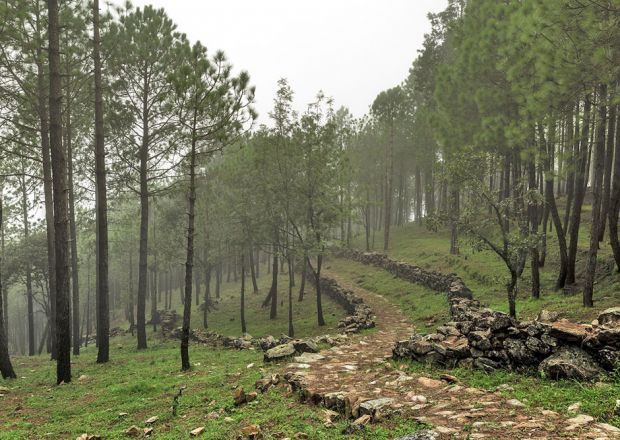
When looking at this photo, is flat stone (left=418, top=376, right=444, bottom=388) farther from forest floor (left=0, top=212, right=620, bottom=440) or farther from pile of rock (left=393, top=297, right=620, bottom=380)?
pile of rock (left=393, top=297, right=620, bottom=380)

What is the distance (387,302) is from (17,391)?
18616 millimetres

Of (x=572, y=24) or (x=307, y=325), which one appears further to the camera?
(x=307, y=325)

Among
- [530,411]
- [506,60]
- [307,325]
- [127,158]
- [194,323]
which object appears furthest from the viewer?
[194,323]

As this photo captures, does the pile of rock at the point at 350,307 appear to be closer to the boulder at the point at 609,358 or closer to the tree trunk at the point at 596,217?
the tree trunk at the point at 596,217

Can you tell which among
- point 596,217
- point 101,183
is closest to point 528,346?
point 596,217

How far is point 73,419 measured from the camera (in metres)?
9.44

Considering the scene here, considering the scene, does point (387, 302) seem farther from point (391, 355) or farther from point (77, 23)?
point (77, 23)

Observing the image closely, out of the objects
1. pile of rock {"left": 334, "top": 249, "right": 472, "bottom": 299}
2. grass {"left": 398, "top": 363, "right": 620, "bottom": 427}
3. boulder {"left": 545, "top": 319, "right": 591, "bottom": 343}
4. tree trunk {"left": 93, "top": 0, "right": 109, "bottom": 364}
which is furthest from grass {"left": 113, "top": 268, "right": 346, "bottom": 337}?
boulder {"left": 545, "top": 319, "right": 591, "bottom": 343}

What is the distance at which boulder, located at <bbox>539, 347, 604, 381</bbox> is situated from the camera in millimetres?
7179

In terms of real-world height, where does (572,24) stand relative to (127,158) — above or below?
above

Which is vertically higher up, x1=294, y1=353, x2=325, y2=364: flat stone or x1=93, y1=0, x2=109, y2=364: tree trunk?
x1=93, y1=0, x2=109, y2=364: tree trunk

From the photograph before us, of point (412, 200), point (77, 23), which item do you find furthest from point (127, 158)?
point (412, 200)

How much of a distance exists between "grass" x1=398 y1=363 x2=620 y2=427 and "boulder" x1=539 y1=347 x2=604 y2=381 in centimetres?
19

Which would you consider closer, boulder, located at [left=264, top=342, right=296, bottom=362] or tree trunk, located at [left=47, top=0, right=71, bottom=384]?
boulder, located at [left=264, top=342, right=296, bottom=362]
